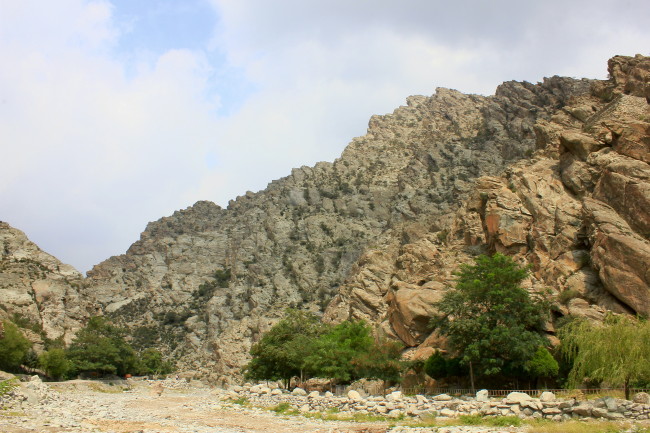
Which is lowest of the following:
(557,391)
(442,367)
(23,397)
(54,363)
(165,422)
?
(54,363)

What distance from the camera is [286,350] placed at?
54.3 metres

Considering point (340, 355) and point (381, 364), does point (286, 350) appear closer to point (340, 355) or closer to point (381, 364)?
point (340, 355)

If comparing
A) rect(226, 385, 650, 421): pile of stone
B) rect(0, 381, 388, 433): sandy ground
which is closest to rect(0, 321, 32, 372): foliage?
rect(0, 381, 388, 433): sandy ground

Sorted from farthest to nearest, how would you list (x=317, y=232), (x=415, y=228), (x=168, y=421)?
1. (x=317, y=232)
2. (x=415, y=228)
3. (x=168, y=421)

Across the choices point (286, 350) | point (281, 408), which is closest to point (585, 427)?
Answer: point (281, 408)

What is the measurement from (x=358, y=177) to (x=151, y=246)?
176 feet

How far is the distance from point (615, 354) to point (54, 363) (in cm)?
5849

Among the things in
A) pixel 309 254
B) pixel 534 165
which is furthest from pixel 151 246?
pixel 534 165

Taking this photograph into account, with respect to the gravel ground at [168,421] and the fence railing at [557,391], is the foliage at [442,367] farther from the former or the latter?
the gravel ground at [168,421]

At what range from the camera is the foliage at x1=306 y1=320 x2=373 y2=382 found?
44.0 meters

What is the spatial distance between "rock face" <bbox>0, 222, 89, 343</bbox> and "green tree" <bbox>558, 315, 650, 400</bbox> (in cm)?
6642

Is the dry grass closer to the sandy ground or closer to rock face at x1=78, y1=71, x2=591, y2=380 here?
the sandy ground

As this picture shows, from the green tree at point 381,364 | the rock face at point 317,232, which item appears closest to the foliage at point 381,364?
the green tree at point 381,364

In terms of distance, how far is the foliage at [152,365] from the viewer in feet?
275
